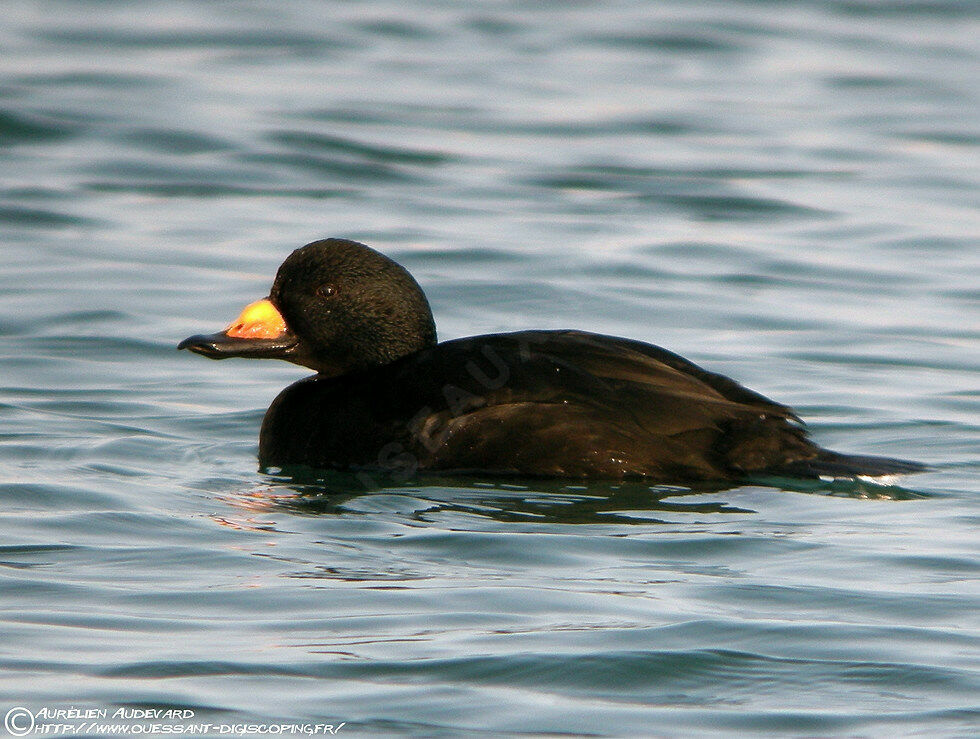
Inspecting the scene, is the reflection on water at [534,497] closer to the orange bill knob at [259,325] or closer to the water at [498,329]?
the water at [498,329]

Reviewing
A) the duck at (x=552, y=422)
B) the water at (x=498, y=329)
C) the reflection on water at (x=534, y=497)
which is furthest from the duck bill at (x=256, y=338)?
the reflection on water at (x=534, y=497)

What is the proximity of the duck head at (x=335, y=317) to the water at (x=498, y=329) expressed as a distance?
43cm

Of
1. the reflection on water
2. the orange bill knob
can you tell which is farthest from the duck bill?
the reflection on water

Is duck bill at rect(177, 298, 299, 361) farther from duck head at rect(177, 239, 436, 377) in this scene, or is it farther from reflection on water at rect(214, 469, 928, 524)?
reflection on water at rect(214, 469, 928, 524)

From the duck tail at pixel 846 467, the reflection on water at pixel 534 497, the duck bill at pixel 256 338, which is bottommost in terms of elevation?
the reflection on water at pixel 534 497

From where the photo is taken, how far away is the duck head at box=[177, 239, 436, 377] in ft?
20.8

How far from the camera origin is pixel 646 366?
5.84 m

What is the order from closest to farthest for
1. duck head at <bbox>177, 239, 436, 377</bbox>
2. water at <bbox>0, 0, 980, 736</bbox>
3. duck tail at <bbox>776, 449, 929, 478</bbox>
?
water at <bbox>0, 0, 980, 736</bbox> → duck tail at <bbox>776, 449, 929, 478</bbox> → duck head at <bbox>177, 239, 436, 377</bbox>

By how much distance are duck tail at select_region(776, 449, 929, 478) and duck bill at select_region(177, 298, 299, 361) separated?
1809 millimetres

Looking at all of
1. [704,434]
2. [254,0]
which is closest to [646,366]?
[704,434]

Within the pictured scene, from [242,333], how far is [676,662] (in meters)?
2.70

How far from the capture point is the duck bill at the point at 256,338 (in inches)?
250

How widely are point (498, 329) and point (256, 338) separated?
2.47m

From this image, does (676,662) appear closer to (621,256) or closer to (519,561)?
(519,561)
